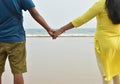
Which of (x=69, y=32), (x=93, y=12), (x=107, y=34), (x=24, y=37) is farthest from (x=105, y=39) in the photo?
(x=69, y=32)

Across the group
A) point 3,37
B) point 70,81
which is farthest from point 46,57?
point 3,37

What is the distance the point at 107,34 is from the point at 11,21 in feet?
2.22

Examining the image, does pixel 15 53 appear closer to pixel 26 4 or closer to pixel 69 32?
pixel 26 4

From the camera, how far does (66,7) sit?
2.94 meters

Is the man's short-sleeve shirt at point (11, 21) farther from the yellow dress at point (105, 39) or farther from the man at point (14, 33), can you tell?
the yellow dress at point (105, 39)

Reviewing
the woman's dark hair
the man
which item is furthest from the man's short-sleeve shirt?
the woman's dark hair

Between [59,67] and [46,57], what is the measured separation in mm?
156

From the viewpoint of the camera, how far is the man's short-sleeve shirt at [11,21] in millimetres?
2084

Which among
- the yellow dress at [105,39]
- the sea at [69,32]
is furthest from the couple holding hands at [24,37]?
the sea at [69,32]

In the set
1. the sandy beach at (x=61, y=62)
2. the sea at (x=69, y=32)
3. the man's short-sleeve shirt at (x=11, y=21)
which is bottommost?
the sandy beach at (x=61, y=62)

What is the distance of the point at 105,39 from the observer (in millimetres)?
2225

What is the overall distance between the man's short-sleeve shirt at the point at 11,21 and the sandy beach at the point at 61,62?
0.86 meters

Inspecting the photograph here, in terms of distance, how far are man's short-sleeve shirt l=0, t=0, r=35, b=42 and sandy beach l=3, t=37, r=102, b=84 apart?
860 millimetres

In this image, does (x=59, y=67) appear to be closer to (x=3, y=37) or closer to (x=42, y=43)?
(x=42, y=43)
